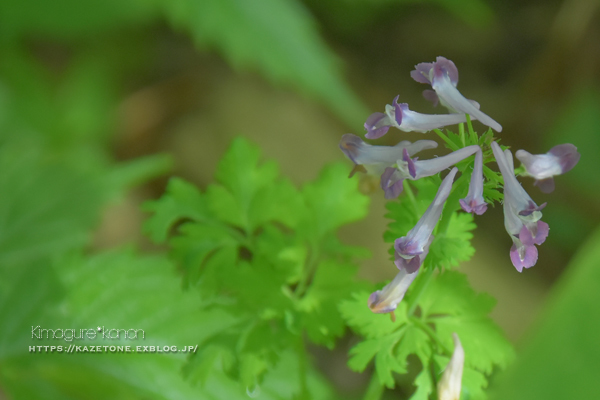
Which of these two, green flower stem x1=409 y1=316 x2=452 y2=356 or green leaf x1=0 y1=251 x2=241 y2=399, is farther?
green leaf x1=0 y1=251 x2=241 y2=399

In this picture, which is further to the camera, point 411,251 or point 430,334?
point 430,334

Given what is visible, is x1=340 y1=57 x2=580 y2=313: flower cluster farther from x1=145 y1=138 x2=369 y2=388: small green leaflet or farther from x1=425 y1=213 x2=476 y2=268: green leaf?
x1=145 y1=138 x2=369 y2=388: small green leaflet

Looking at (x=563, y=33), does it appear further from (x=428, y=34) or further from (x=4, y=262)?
(x=4, y=262)

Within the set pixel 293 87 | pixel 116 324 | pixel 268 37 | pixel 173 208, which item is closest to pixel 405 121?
pixel 173 208

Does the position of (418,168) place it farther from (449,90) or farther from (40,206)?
(40,206)

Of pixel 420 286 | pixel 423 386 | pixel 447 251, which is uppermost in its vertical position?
pixel 447 251

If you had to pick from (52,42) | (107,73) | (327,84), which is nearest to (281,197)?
(327,84)

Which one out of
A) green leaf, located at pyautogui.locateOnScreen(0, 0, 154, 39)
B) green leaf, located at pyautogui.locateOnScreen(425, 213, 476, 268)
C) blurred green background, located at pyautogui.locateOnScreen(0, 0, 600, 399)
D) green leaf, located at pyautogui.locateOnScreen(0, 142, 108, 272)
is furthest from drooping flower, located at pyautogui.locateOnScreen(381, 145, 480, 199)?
green leaf, located at pyautogui.locateOnScreen(0, 0, 154, 39)
